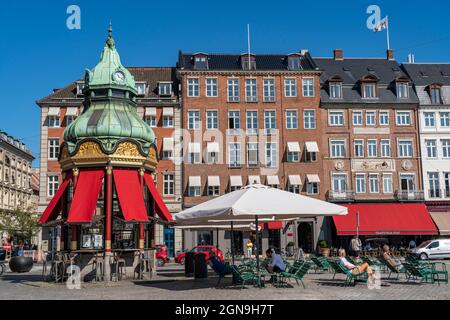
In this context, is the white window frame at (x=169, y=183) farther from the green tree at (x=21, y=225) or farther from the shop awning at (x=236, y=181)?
the green tree at (x=21, y=225)

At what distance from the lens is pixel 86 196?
72.0 feet

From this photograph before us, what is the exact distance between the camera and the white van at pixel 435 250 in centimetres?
4178

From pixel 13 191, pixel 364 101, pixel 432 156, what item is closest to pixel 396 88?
pixel 364 101

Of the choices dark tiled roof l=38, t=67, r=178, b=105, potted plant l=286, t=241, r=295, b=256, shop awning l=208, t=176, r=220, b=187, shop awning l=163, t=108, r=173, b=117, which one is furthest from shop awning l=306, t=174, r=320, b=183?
dark tiled roof l=38, t=67, r=178, b=105

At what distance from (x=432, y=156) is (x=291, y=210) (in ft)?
122

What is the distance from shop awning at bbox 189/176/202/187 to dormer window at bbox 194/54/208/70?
9627 mm

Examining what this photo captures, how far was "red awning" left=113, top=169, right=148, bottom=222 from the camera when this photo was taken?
21.5 meters

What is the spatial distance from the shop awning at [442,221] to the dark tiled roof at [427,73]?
1184cm

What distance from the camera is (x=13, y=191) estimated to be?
71.2 meters

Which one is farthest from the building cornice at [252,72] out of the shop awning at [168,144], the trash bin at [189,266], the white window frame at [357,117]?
the trash bin at [189,266]

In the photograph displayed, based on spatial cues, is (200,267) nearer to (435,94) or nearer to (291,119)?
(291,119)

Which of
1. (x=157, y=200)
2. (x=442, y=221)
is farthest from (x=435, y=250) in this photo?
(x=157, y=200)

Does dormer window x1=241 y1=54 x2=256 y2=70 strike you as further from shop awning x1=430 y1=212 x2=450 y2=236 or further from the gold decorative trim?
the gold decorative trim

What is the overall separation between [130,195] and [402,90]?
35.6 metres
